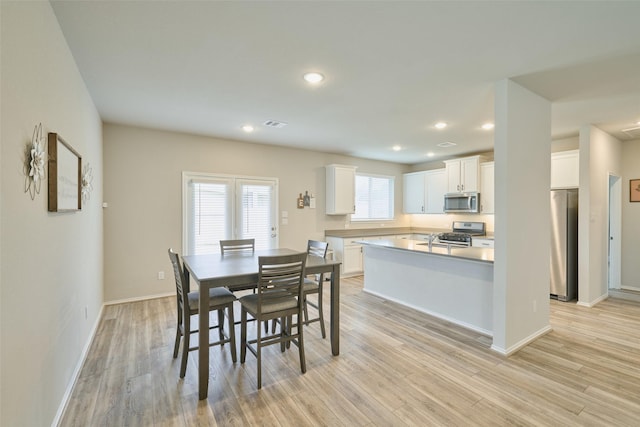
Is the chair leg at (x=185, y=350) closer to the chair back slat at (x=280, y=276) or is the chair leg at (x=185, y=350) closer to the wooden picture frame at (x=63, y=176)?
the chair back slat at (x=280, y=276)

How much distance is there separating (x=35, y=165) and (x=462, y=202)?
20.7 feet

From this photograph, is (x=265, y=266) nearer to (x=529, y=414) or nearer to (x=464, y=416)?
(x=464, y=416)

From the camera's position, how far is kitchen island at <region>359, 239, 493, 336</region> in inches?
133

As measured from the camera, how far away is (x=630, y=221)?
5074 millimetres

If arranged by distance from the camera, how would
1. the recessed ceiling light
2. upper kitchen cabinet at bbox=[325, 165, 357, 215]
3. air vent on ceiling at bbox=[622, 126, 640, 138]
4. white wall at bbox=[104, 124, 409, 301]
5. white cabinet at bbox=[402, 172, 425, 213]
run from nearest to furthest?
the recessed ceiling light < white wall at bbox=[104, 124, 409, 301] < air vent on ceiling at bbox=[622, 126, 640, 138] < upper kitchen cabinet at bbox=[325, 165, 357, 215] < white cabinet at bbox=[402, 172, 425, 213]

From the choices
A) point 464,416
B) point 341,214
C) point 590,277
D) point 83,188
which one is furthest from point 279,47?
point 590,277

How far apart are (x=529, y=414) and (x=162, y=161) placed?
5115 mm

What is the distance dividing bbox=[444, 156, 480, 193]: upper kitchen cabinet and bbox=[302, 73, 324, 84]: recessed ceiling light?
4281 millimetres

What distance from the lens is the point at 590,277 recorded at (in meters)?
4.34

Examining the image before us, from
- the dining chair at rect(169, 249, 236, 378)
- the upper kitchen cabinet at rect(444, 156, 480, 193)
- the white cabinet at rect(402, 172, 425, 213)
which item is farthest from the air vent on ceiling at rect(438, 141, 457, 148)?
the dining chair at rect(169, 249, 236, 378)

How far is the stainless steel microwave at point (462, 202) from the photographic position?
19.3 feet

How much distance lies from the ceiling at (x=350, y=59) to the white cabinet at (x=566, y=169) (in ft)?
1.99

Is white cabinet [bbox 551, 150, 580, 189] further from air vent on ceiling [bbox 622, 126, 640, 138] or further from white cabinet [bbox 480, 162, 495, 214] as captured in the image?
white cabinet [bbox 480, 162, 495, 214]

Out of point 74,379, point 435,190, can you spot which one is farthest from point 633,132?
point 74,379
